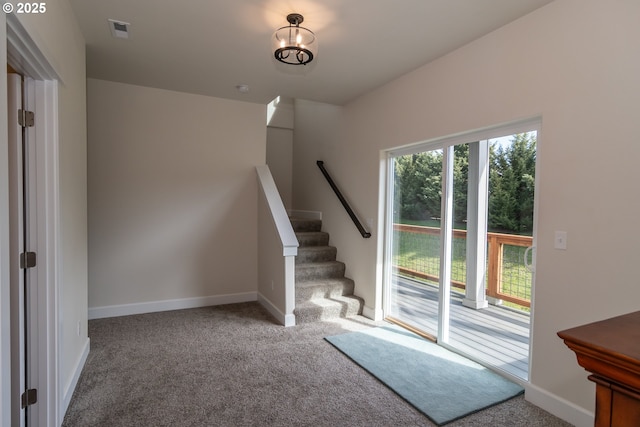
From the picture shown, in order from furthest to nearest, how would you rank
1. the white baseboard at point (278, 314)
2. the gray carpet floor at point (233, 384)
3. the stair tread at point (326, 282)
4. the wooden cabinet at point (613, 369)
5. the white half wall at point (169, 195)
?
the stair tread at point (326, 282)
the white half wall at point (169, 195)
the white baseboard at point (278, 314)
the gray carpet floor at point (233, 384)
the wooden cabinet at point (613, 369)

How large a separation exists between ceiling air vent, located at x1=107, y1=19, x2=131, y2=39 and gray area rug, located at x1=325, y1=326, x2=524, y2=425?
312cm

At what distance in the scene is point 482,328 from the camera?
2.90 meters

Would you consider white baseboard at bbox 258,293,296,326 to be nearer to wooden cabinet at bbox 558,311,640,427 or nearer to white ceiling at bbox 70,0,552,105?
white ceiling at bbox 70,0,552,105

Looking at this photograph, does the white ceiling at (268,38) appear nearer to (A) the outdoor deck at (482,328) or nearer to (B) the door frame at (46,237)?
(B) the door frame at (46,237)

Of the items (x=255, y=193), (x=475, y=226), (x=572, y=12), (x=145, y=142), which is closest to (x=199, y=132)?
(x=145, y=142)

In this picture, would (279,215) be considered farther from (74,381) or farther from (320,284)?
(74,381)

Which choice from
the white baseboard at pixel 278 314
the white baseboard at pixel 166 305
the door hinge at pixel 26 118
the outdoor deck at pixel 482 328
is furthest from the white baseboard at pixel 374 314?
the door hinge at pixel 26 118

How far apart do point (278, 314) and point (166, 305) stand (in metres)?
1.40

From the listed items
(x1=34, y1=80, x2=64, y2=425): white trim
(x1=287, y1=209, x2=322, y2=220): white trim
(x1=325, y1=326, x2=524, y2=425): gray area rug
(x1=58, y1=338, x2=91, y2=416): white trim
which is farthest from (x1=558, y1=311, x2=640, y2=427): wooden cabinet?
(x1=287, y1=209, x2=322, y2=220): white trim

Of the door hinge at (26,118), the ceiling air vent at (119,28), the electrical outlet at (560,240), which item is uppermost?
the ceiling air vent at (119,28)

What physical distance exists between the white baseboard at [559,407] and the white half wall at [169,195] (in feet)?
10.8

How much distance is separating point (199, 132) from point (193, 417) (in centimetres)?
317

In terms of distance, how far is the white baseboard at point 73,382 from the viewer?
211 centimetres

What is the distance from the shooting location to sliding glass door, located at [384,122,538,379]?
2559mm
